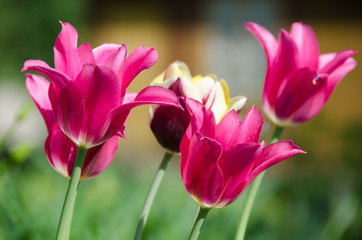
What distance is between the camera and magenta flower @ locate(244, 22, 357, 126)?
29.2 inches

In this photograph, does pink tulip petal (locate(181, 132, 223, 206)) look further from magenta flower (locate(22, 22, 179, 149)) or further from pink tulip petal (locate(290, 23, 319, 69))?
pink tulip petal (locate(290, 23, 319, 69))

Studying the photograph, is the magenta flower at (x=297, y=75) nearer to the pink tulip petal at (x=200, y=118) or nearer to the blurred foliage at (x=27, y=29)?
the pink tulip petal at (x=200, y=118)

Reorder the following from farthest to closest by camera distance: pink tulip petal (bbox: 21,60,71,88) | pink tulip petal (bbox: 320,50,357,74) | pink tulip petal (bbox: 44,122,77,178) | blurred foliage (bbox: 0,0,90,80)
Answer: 1. blurred foliage (bbox: 0,0,90,80)
2. pink tulip petal (bbox: 320,50,357,74)
3. pink tulip petal (bbox: 44,122,77,178)
4. pink tulip petal (bbox: 21,60,71,88)

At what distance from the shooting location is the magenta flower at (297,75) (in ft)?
2.43

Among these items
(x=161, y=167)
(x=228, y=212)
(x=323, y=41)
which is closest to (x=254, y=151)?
(x=161, y=167)

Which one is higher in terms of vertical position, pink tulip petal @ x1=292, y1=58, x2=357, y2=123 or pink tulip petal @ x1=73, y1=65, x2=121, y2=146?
pink tulip petal @ x1=73, y1=65, x2=121, y2=146

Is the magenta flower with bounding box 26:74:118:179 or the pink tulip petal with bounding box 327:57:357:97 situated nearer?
the magenta flower with bounding box 26:74:118:179

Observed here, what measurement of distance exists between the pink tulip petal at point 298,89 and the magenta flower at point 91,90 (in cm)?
25

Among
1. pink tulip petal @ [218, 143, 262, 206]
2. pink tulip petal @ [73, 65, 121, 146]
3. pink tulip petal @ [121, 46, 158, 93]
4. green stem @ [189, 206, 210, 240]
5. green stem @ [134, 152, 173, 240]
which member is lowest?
green stem @ [134, 152, 173, 240]

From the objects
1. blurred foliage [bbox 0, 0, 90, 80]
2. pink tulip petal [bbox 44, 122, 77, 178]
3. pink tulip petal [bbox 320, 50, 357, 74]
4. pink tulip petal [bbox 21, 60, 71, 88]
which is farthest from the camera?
blurred foliage [bbox 0, 0, 90, 80]

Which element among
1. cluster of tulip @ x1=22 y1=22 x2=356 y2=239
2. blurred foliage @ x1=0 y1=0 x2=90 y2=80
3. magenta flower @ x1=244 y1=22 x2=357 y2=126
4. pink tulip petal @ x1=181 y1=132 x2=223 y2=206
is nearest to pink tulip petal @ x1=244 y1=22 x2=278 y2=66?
magenta flower @ x1=244 y1=22 x2=357 y2=126

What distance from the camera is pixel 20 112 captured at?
97 cm

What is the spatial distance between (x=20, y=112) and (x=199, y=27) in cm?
890

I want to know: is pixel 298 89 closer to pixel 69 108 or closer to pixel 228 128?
pixel 228 128
